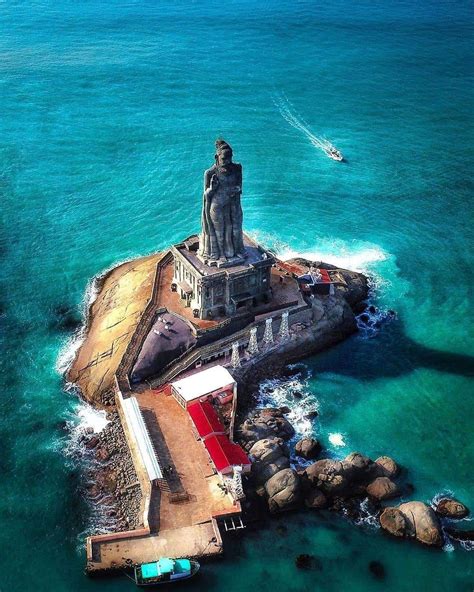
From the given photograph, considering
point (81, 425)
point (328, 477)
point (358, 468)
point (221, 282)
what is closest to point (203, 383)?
point (221, 282)

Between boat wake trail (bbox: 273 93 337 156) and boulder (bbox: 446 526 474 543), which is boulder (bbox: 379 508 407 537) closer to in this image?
boulder (bbox: 446 526 474 543)

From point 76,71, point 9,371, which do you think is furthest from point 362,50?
point 9,371

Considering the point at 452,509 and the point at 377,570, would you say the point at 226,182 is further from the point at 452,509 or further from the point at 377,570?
the point at 377,570

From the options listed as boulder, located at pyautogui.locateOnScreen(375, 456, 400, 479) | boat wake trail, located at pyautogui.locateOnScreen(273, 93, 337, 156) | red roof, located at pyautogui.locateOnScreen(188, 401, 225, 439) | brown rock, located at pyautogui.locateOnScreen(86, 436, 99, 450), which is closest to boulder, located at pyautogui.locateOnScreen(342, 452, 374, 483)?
boulder, located at pyautogui.locateOnScreen(375, 456, 400, 479)

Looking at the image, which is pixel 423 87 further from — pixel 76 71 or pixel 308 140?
pixel 76 71

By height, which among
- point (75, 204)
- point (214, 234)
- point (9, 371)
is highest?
point (214, 234)

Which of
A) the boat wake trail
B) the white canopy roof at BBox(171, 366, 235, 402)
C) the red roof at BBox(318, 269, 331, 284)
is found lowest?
the white canopy roof at BBox(171, 366, 235, 402)
